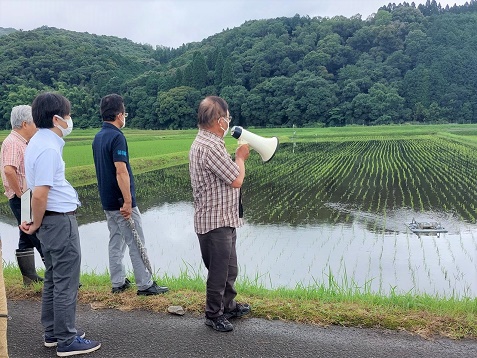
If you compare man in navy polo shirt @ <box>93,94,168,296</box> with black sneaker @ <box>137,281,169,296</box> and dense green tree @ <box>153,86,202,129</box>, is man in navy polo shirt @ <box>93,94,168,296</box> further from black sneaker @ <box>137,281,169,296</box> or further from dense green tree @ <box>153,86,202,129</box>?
dense green tree @ <box>153,86,202,129</box>

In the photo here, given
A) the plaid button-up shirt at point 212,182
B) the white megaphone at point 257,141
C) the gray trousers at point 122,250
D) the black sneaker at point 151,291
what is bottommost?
the black sneaker at point 151,291

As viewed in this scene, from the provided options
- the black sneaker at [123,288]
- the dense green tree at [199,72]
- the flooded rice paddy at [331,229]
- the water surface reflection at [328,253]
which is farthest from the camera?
the dense green tree at [199,72]

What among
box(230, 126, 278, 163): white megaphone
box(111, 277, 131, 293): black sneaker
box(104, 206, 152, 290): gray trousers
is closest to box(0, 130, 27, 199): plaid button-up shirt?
box(104, 206, 152, 290): gray trousers

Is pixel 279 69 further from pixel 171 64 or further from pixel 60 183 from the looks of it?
pixel 60 183

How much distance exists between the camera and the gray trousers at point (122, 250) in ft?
11.0

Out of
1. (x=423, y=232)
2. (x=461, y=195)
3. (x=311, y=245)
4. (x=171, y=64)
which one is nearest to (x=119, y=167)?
(x=311, y=245)

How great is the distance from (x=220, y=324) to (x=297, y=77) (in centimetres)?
5548

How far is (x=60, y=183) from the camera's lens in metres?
2.50

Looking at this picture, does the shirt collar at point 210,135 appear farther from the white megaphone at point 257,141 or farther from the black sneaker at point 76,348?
the black sneaker at point 76,348

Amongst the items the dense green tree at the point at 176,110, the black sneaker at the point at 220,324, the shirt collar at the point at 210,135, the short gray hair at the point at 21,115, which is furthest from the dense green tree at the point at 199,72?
the black sneaker at the point at 220,324

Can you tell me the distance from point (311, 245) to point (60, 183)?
6.08 meters

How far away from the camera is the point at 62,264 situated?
2496 millimetres

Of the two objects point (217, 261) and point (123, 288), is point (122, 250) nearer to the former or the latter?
point (123, 288)

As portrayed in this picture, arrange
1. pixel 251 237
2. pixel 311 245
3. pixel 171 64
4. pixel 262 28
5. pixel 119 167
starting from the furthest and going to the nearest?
pixel 262 28 < pixel 171 64 < pixel 251 237 < pixel 311 245 < pixel 119 167
